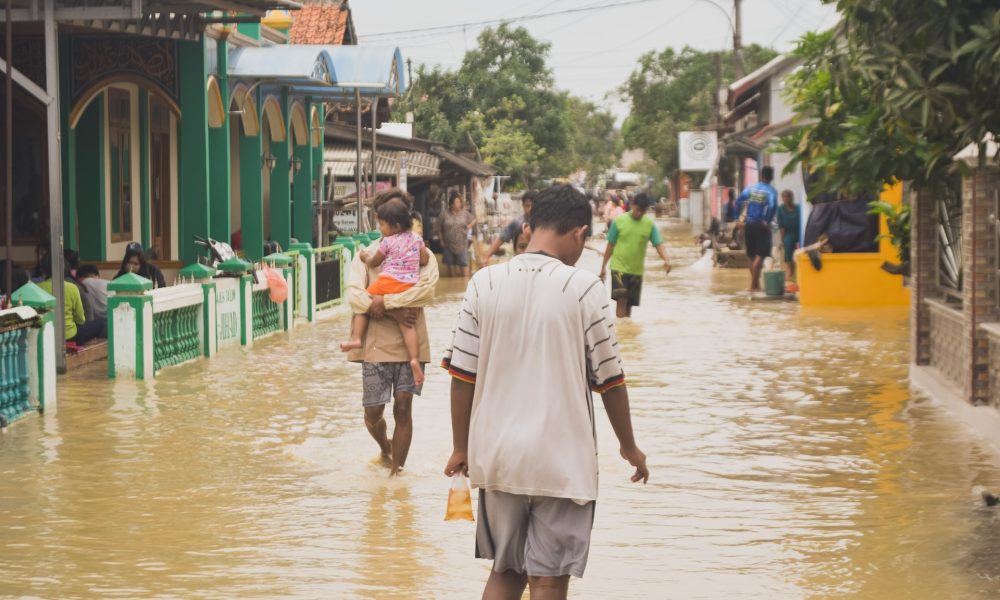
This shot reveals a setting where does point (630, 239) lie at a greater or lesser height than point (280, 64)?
lesser

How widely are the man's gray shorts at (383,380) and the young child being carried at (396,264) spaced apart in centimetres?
5

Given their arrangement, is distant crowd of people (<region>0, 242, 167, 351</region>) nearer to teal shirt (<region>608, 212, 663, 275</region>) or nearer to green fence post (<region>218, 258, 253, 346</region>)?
green fence post (<region>218, 258, 253, 346</region>)

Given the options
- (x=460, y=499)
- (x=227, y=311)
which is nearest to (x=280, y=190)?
(x=227, y=311)

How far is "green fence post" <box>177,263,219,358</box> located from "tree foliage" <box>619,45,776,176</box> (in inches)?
2002

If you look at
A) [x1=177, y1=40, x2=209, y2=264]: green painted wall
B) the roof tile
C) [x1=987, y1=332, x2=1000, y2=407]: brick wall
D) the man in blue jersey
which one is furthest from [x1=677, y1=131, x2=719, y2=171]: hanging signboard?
[x1=987, y1=332, x2=1000, y2=407]: brick wall

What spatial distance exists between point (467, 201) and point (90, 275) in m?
28.1

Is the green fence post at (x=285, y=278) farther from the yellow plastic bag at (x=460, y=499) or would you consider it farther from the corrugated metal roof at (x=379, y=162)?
the yellow plastic bag at (x=460, y=499)

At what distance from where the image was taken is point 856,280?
21.7 m

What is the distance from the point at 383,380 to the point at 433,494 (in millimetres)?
785

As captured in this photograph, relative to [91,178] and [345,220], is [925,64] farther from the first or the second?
[345,220]

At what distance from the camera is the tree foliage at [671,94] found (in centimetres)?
6600

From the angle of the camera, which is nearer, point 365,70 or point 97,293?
point 97,293

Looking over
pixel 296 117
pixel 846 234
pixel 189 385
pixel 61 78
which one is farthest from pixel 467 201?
pixel 189 385

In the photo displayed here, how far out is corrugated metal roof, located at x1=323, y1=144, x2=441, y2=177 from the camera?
3244 centimetres
